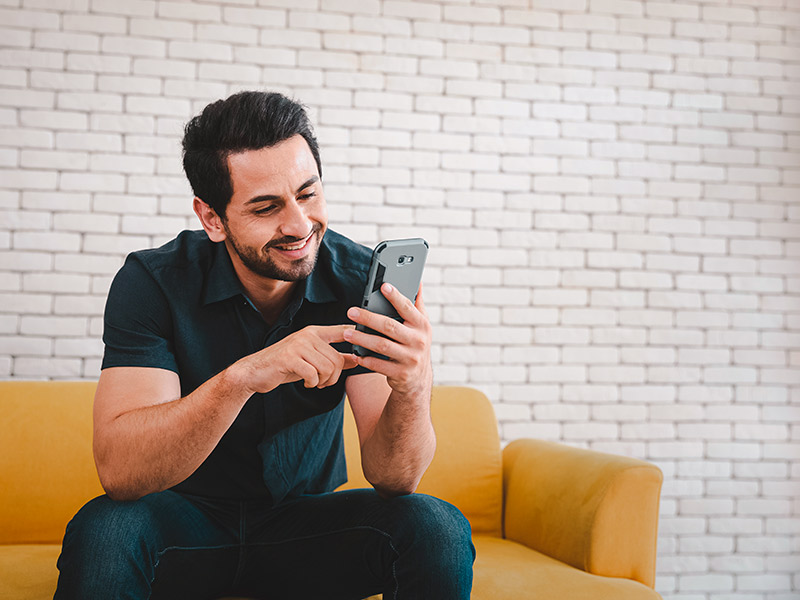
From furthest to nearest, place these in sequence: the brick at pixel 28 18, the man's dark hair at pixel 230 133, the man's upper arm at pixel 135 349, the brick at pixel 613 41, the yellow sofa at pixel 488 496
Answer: the brick at pixel 613 41, the brick at pixel 28 18, the yellow sofa at pixel 488 496, the man's dark hair at pixel 230 133, the man's upper arm at pixel 135 349

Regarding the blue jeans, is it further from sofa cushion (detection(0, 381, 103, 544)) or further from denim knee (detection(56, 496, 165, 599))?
sofa cushion (detection(0, 381, 103, 544))

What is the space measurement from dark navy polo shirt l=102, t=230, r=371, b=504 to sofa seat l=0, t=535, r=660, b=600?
0.44 metres

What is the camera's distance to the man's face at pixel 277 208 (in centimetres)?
151

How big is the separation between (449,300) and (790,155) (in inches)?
59.1

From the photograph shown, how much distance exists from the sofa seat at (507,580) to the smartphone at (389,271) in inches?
29.3

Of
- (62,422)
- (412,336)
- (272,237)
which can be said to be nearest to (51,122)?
(62,422)

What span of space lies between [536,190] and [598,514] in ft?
4.48

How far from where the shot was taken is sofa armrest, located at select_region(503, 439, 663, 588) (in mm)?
1848

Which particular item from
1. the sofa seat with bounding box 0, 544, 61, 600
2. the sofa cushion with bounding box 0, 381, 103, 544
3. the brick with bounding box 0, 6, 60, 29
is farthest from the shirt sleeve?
the brick with bounding box 0, 6, 60, 29

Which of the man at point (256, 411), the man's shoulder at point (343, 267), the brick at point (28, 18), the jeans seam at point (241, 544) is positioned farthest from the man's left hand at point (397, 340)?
the brick at point (28, 18)

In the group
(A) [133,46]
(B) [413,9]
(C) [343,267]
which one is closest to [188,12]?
(A) [133,46]

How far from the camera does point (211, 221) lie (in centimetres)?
164

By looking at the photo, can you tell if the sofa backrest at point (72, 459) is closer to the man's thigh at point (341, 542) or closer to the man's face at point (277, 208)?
the man's thigh at point (341, 542)

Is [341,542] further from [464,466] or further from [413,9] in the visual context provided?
[413,9]
